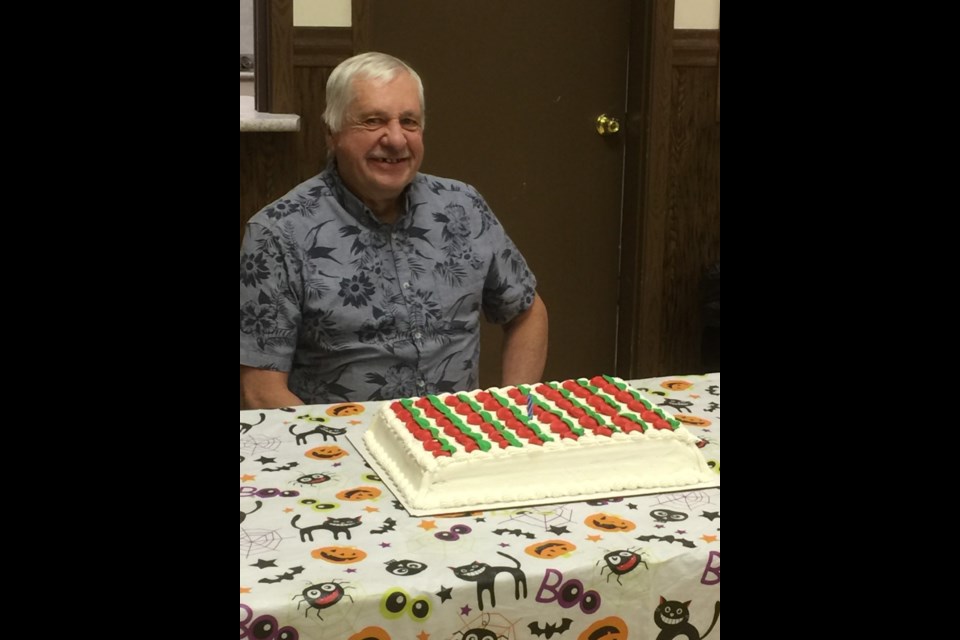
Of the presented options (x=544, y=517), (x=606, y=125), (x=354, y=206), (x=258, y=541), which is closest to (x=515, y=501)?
(x=544, y=517)

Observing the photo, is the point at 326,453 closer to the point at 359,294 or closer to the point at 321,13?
the point at 359,294

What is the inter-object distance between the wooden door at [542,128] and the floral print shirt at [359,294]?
126 cm

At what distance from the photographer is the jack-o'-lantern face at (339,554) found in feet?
3.56

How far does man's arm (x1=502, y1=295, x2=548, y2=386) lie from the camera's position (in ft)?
7.34

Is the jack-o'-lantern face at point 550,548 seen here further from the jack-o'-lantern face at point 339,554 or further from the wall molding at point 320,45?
the wall molding at point 320,45

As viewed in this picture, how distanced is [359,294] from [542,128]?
64.9 inches

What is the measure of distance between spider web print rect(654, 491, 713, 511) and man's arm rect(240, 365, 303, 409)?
2.68ft

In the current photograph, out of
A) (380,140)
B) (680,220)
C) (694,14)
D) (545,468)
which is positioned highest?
(694,14)

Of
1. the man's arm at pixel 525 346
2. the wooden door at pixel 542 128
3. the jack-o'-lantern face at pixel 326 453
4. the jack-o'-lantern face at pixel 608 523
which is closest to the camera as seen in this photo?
the jack-o'-lantern face at pixel 608 523

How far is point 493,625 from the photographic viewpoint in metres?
1.06

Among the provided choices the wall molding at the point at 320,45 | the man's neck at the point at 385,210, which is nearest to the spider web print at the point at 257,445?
the man's neck at the point at 385,210

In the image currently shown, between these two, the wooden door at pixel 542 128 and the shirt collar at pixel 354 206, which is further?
the wooden door at pixel 542 128
